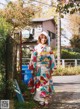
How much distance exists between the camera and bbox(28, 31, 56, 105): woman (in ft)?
28.3

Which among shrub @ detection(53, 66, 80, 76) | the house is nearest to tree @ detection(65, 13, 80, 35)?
the house

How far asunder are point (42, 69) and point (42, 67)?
1.9 inches

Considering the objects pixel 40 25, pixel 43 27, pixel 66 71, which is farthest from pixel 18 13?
pixel 43 27

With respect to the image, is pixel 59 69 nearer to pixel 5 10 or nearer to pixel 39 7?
pixel 5 10

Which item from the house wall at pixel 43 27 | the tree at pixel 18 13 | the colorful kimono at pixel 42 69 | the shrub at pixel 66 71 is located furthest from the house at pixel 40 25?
the colorful kimono at pixel 42 69

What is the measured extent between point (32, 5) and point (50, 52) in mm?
29969

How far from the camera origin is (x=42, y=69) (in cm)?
870

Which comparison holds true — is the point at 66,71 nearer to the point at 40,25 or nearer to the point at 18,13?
the point at 18,13

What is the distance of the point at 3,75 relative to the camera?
8.16 metres

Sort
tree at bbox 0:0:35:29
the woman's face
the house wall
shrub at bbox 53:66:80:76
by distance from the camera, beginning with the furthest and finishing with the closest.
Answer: the house wall < tree at bbox 0:0:35:29 < shrub at bbox 53:66:80:76 < the woman's face

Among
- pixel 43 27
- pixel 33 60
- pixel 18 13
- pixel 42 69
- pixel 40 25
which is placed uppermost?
pixel 18 13

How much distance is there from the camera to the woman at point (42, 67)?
28.3 feet

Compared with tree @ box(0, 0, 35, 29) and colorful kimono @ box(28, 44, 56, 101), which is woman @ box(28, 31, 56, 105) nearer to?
colorful kimono @ box(28, 44, 56, 101)

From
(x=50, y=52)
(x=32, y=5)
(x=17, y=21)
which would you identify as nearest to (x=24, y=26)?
(x=17, y=21)
